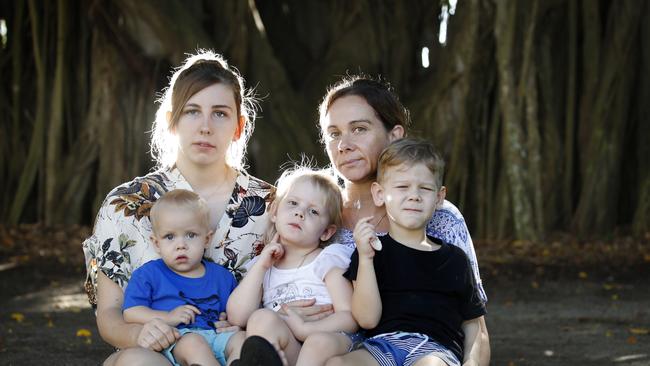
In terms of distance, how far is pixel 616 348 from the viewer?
16.5ft

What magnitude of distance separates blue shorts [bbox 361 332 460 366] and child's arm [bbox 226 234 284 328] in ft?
1.15

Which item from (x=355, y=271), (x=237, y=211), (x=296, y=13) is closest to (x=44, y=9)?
(x=296, y=13)

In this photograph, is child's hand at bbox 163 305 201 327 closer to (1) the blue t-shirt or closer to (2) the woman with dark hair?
(1) the blue t-shirt

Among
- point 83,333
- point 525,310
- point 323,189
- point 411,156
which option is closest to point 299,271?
point 323,189

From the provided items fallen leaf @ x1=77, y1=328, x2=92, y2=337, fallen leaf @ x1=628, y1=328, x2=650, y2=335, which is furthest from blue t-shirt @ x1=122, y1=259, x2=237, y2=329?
fallen leaf @ x1=628, y1=328, x2=650, y2=335

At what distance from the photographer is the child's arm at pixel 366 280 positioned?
2990 millimetres

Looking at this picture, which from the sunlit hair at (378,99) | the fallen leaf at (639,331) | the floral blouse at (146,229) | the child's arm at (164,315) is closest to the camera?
the child's arm at (164,315)

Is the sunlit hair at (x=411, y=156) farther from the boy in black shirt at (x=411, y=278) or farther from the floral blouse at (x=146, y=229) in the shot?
the floral blouse at (x=146, y=229)

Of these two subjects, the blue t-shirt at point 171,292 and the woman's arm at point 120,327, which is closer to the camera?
the woman's arm at point 120,327

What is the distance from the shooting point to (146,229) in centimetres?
340

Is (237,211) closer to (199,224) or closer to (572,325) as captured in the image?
(199,224)

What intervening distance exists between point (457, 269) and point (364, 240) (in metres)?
0.32

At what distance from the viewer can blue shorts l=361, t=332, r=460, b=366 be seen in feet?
9.71

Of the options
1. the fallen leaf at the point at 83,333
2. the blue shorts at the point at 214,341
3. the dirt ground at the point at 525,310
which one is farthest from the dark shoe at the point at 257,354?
the fallen leaf at the point at 83,333
